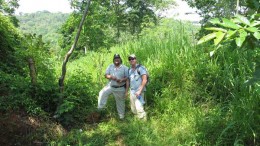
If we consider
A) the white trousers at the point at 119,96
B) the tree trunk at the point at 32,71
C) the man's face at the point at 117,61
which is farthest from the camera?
the white trousers at the point at 119,96

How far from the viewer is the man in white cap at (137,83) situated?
19.5 feet

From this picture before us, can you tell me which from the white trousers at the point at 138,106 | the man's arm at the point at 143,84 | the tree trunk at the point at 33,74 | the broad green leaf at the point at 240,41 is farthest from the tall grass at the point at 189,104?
the broad green leaf at the point at 240,41

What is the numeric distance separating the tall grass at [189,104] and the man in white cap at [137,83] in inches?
10.1

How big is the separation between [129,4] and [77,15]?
20.3m

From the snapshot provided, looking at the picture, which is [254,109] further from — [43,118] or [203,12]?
[203,12]

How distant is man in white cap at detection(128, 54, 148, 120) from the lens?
5941 mm

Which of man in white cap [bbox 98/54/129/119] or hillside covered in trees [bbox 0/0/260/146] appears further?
man in white cap [bbox 98/54/129/119]

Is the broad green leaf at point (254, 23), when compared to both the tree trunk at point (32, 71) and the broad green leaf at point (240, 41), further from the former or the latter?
the tree trunk at point (32, 71)

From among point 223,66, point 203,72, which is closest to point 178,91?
point 203,72

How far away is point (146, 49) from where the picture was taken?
807cm

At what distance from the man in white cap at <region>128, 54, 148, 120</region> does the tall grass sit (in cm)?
26

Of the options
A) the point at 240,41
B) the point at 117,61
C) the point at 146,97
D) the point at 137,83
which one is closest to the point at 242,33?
the point at 240,41

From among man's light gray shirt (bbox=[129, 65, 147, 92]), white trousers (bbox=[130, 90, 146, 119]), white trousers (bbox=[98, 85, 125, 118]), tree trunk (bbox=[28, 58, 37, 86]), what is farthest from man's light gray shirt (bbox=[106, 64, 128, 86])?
tree trunk (bbox=[28, 58, 37, 86])

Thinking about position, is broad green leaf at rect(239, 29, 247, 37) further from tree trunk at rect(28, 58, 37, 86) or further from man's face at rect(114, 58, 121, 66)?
tree trunk at rect(28, 58, 37, 86)
